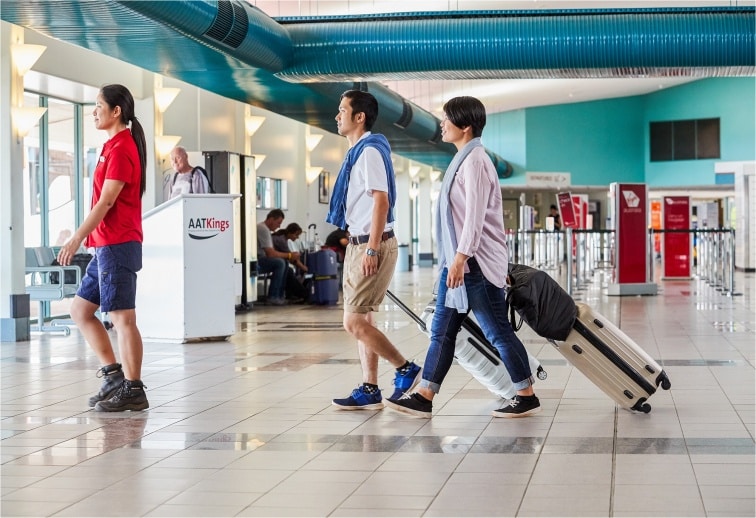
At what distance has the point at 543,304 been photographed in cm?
469

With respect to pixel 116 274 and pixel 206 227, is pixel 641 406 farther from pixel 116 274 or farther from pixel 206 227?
pixel 206 227

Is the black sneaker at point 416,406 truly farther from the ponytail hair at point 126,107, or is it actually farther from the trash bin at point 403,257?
the trash bin at point 403,257

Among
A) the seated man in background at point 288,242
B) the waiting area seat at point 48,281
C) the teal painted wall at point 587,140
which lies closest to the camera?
the waiting area seat at point 48,281

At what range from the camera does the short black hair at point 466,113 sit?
15.3ft

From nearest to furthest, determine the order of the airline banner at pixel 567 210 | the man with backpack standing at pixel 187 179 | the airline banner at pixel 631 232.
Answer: the man with backpack standing at pixel 187 179
the airline banner at pixel 631 232
the airline banner at pixel 567 210

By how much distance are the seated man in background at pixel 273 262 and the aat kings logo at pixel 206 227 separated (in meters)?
5.26

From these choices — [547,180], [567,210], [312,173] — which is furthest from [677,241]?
[547,180]

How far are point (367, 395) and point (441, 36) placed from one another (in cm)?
531

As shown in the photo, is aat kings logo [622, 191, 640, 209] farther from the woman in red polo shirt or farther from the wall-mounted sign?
the wall-mounted sign

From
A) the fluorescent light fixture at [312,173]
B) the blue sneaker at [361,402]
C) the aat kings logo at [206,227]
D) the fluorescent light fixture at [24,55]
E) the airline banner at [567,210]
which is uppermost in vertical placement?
the fluorescent light fixture at [24,55]

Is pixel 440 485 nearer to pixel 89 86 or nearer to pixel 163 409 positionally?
pixel 163 409

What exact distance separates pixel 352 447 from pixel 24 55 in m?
6.05

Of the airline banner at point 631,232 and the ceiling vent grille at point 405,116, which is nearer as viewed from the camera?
the airline banner at point 631,232

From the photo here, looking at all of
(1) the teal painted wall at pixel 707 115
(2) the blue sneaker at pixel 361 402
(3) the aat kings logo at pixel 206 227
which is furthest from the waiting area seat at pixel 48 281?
(1) the teal painted wall at pixel 707 115
